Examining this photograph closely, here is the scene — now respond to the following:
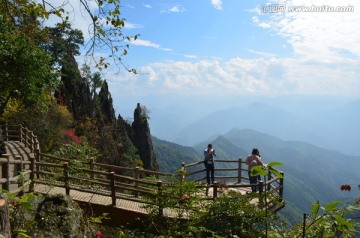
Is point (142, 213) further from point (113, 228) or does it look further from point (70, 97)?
point (70, 97)

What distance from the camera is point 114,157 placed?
3909 cm

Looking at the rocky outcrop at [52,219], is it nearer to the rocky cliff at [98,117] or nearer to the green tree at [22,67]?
the green tree at [22,67]

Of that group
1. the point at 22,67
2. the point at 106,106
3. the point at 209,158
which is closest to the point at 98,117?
the point at 106,106

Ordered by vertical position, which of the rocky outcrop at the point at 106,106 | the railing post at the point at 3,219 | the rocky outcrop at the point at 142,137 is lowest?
the rocky outcrop at the point at 142,137

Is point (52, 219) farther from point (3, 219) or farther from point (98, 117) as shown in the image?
point (98, 117)

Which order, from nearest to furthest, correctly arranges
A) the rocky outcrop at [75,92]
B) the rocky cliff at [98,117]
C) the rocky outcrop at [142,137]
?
the rocky cliff at [98,117] → the rocky outcrop at [75,92] → the rocky outcrop at [142,137]

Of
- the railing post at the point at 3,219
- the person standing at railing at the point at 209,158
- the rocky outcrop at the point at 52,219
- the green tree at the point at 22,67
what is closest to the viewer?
the railing post at the point at 3,219

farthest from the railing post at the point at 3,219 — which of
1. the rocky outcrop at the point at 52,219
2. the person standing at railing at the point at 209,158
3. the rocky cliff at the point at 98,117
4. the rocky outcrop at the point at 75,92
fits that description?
the rocky outcrop at the point at 75,92

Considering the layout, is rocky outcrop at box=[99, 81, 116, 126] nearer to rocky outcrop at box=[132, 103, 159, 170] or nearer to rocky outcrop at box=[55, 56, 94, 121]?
rocky outcrop at box=[55, 56, 94, 121]

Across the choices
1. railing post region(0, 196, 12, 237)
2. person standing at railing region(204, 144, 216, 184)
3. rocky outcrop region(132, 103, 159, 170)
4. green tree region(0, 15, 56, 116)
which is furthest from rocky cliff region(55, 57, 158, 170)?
railing post region(0, 196, 12, 237)

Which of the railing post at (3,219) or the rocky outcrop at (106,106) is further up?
the rocky outcrop at (106,106)

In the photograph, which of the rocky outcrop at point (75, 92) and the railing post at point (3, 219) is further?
the rocky outcrop at point (75, 92)

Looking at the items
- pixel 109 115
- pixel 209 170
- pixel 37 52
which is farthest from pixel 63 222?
pixel 109 115

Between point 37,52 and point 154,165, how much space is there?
4204cm
